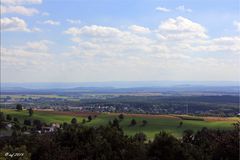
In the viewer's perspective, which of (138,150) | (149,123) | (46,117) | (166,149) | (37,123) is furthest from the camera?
(46,117)

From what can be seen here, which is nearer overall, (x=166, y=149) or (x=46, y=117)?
(x=166, y=149)

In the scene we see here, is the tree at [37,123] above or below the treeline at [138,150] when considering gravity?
below

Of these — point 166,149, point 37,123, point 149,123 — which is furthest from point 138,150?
point 37,123

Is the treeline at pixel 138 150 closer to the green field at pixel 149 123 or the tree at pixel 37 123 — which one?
the green field at pixel 149 123

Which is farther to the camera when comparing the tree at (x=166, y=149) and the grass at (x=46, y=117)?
the grass at (x=46, y=117)

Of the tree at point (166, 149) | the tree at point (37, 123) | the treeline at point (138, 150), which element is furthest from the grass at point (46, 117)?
the tree at point (166, 149)

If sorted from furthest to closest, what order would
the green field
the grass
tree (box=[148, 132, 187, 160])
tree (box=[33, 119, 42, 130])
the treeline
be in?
the grass
tree (box=[33, 119, 42, 130])
the green field
tree (box=[148, 132, 187, 160])
the treeline

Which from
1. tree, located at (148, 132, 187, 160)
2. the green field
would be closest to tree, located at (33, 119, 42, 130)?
the green field

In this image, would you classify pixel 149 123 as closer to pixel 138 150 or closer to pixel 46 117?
pixel 46 117

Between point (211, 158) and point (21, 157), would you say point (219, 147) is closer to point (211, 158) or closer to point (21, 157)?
point (211, 158)

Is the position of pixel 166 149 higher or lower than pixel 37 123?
higher

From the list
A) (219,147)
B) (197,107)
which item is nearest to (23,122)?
(219,147)

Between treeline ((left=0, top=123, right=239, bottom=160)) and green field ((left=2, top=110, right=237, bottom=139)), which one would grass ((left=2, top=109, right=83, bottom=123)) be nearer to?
green field ((left=2, top=110, right=237, bottom=139))
